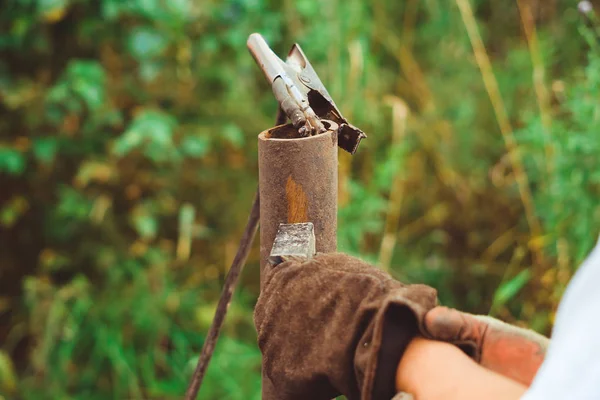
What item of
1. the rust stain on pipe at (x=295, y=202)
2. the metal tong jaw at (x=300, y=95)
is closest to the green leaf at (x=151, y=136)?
the metal tong jaw at (x=300, y=95)

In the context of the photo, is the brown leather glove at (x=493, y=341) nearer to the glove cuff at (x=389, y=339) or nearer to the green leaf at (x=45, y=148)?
the glove cuff at (x=389, y=339)

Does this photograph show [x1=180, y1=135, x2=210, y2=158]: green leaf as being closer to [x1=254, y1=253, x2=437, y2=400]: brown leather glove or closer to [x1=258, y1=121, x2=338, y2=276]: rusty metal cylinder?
[x1=258, y1=121, x2=338, y2=276]: rusty metal cylinder

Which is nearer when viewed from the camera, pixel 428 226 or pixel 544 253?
pixel 544 253

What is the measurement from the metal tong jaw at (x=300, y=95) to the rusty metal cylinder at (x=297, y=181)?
26 mm

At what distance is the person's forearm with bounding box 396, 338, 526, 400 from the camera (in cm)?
68

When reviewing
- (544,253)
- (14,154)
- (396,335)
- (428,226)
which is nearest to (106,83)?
(14,154)

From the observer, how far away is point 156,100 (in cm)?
Answer: 246

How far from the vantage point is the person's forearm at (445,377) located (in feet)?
2.24

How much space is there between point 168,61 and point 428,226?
1265 mm

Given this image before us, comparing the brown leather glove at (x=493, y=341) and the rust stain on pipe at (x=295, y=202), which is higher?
the rust stain on pipe at (x=295, y=202)

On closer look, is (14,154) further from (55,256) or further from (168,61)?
(168,61)

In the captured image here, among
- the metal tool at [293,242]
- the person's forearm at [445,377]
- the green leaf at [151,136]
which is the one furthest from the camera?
the green leaf at [151,136]

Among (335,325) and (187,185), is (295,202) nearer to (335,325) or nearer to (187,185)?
(335,325)

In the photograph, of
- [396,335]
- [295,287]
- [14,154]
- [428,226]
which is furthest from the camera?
[428,226]
